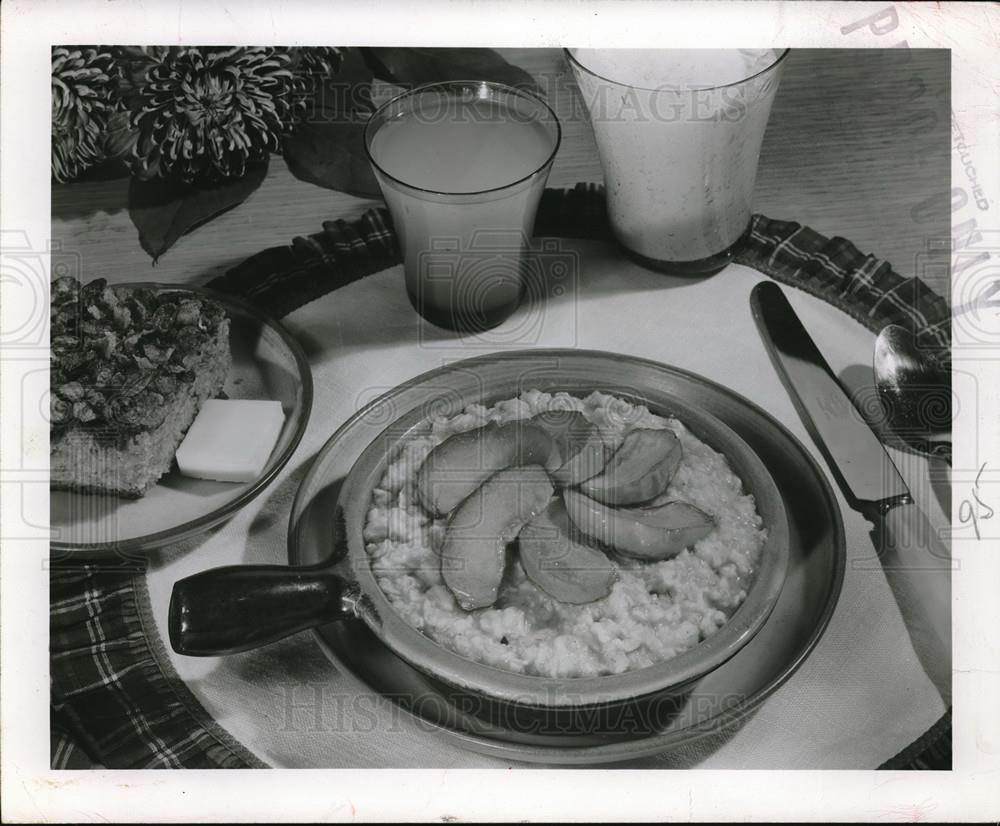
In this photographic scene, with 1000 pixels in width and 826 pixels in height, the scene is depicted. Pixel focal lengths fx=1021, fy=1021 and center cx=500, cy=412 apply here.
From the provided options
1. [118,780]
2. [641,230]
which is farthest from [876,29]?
[118,780]

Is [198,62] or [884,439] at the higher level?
[198,62]

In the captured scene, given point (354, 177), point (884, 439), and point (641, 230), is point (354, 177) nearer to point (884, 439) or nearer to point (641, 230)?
point (641, 230)

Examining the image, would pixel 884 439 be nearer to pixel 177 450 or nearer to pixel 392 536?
pixel 392 536

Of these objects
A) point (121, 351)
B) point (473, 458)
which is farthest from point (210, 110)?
point (473, 458)

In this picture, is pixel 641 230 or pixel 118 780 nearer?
pixel 118 780

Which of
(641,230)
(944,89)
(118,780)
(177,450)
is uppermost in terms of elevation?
(944,89)

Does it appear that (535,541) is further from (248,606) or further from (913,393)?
(913,393)

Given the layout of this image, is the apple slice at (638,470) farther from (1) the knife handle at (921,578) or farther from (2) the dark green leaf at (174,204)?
(2) the dark green leaf at (174,204)

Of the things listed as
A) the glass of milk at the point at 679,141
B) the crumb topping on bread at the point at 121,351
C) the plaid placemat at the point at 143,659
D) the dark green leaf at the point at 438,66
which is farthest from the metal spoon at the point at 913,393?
the crumb topping on bread at the point at 121,351
